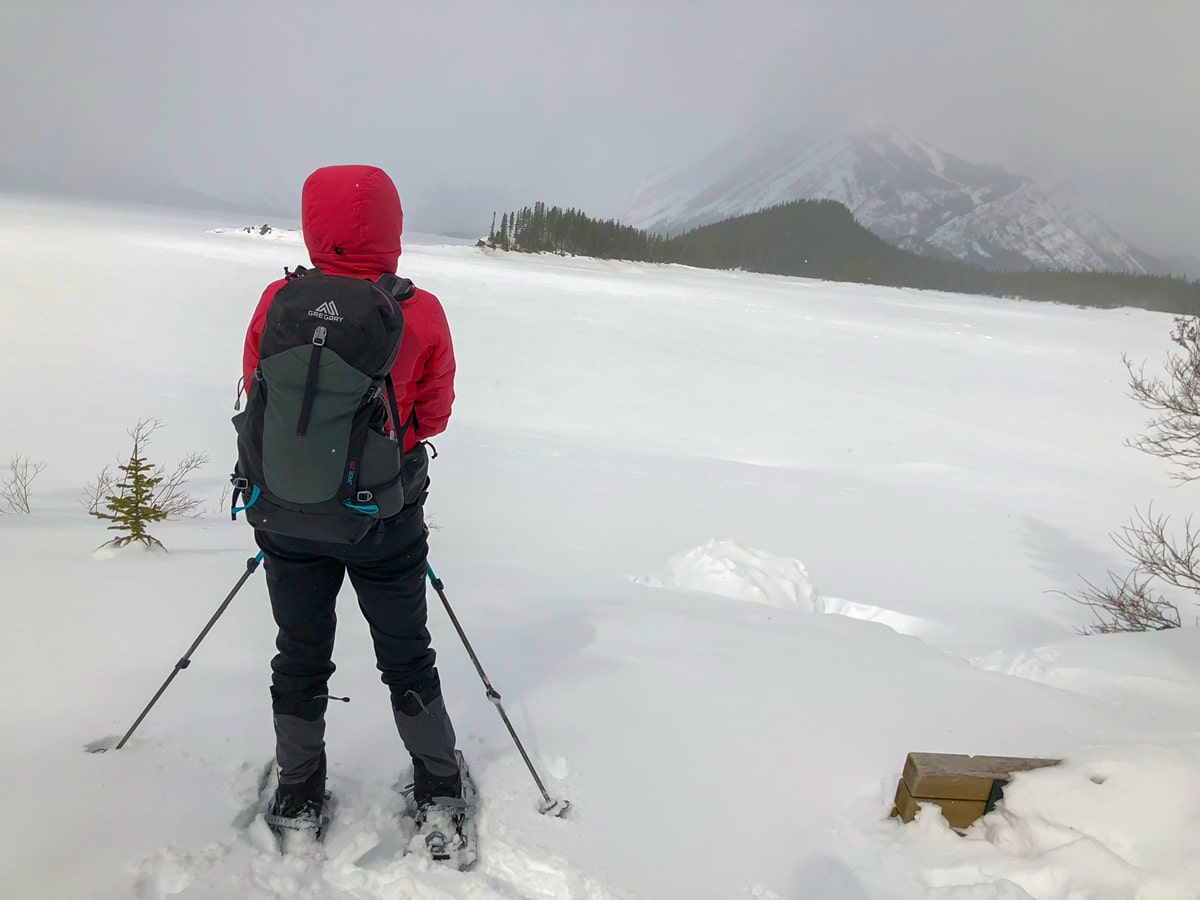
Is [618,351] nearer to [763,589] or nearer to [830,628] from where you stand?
[763,589]

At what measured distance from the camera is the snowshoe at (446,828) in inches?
75.1

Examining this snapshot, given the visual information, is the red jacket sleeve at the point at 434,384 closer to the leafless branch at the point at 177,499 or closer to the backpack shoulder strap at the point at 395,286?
the backpack shoulder strap at the point at 395,286

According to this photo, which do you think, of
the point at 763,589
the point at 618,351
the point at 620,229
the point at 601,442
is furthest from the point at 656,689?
the point at 620,229

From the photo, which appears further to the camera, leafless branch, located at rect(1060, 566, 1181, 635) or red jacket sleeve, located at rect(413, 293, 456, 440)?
leafless branch, located at rect(1060, 566, 1181, 635)

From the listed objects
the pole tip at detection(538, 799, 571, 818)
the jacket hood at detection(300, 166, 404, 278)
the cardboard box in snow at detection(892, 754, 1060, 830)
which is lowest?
the pole tip at detection(538, 799, 571, 818)

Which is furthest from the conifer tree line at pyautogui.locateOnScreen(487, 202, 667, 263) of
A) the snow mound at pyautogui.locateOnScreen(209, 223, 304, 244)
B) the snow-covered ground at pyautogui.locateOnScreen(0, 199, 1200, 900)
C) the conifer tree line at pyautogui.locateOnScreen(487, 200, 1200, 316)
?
the snow-covered ground at pyautogui.locateOnScreen(0, 199, 1200, 900)

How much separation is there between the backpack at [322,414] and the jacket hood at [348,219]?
59 mm

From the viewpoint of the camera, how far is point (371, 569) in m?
1.84

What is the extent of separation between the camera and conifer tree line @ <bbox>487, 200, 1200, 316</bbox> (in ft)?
213

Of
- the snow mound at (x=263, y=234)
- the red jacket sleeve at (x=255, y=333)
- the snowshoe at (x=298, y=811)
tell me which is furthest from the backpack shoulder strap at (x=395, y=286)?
the snow mound at (x=263, y=234)

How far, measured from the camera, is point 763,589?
18.4 feet

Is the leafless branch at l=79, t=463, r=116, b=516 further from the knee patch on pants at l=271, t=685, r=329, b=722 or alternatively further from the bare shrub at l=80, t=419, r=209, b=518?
the knee patch on pants at l=271, t=685, r=329, b=722

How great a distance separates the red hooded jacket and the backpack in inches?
2.7

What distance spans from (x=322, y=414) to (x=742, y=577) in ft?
15.3
